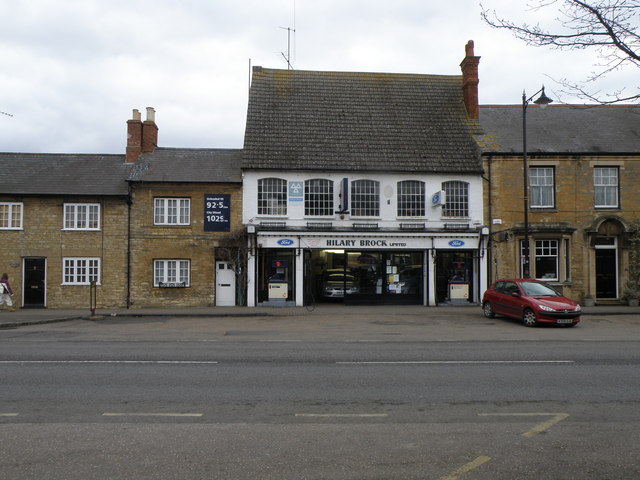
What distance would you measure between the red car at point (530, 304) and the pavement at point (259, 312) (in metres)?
2.55

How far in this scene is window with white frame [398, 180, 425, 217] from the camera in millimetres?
→ 23219

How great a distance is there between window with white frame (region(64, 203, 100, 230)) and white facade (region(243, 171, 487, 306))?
6.56 meters

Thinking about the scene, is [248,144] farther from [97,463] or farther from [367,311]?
[97,463]

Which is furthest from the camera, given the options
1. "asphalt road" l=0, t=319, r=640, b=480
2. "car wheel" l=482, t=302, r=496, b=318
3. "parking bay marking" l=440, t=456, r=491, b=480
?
"car wheel" l=482, t=302, r=496, b=318

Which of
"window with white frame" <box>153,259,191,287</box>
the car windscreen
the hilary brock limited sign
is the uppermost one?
the hilary brock limited sign

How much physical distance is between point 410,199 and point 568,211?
7.16 metres

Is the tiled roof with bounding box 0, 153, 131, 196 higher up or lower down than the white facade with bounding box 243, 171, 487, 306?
higher up

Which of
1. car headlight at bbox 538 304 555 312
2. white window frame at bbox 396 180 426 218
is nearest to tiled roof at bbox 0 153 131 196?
white window frame at bbox 396 180 426 218

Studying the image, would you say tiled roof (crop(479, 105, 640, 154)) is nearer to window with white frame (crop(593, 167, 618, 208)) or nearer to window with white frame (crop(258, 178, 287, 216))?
window with white frame (crop(593, 167, 618, 208))

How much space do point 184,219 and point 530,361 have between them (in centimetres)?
1662

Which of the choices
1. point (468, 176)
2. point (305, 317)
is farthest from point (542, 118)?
point (305, 317)

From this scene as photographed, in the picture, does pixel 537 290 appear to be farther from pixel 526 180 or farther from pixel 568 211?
pixel 568 211

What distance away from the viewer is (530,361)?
32.2ft

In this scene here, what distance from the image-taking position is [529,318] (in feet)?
53.4
